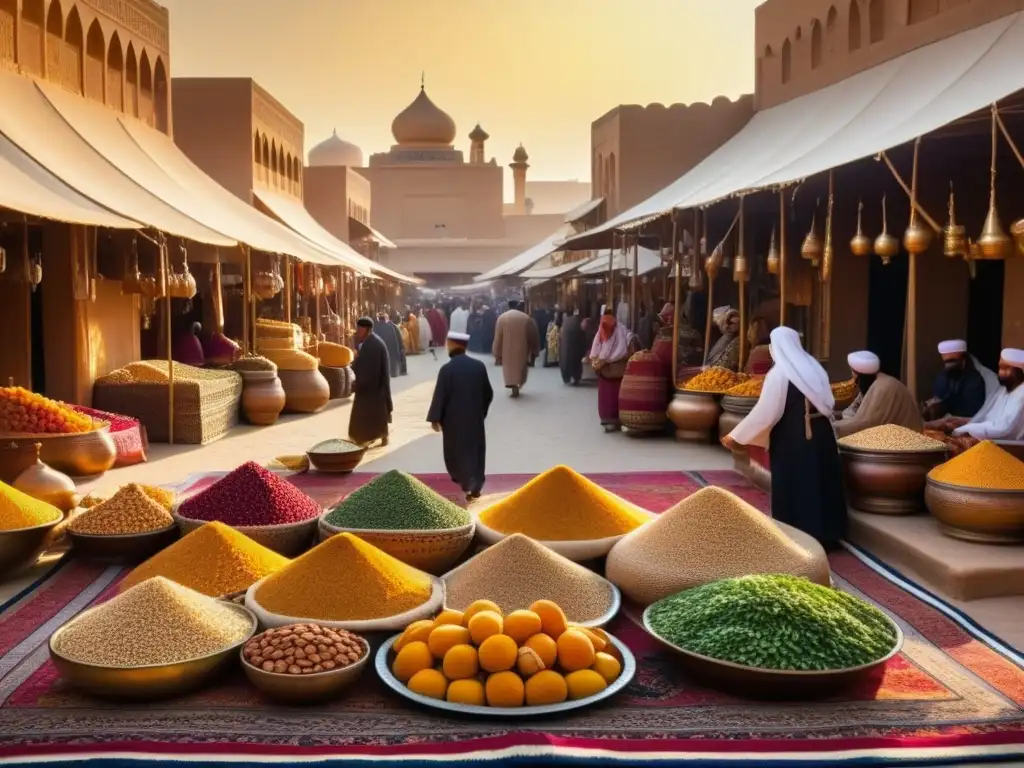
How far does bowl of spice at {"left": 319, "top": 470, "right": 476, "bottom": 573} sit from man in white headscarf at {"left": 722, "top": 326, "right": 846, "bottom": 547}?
5.48 feet

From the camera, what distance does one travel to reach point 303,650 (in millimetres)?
3373

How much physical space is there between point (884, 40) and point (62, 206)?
7.74 m

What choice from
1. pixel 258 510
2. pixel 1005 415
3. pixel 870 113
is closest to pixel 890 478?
pixel 1005 415

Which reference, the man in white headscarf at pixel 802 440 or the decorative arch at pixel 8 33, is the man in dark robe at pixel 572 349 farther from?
the man in white headscarf at pixel 802 440

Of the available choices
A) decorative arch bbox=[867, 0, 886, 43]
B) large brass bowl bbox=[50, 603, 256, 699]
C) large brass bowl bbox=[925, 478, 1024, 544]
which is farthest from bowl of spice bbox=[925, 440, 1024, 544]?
decorative arch bbox=[867, 0, 886, 43]

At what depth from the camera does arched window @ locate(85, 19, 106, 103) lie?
10258 millimetres

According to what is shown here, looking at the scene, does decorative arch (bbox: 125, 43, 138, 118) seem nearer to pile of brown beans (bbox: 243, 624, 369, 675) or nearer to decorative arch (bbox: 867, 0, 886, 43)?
decorative arch (bbox: 867, 0, 886, 43)

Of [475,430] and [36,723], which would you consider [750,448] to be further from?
[36,723]

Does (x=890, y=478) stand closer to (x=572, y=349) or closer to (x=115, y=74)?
(x=115, y=74)

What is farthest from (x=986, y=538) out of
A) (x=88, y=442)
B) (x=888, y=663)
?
(x=88, y=442)

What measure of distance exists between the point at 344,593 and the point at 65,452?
4034mm

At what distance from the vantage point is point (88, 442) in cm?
717

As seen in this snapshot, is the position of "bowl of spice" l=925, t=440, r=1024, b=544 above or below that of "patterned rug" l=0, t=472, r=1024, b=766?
above

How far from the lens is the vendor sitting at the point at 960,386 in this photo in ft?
22.5
